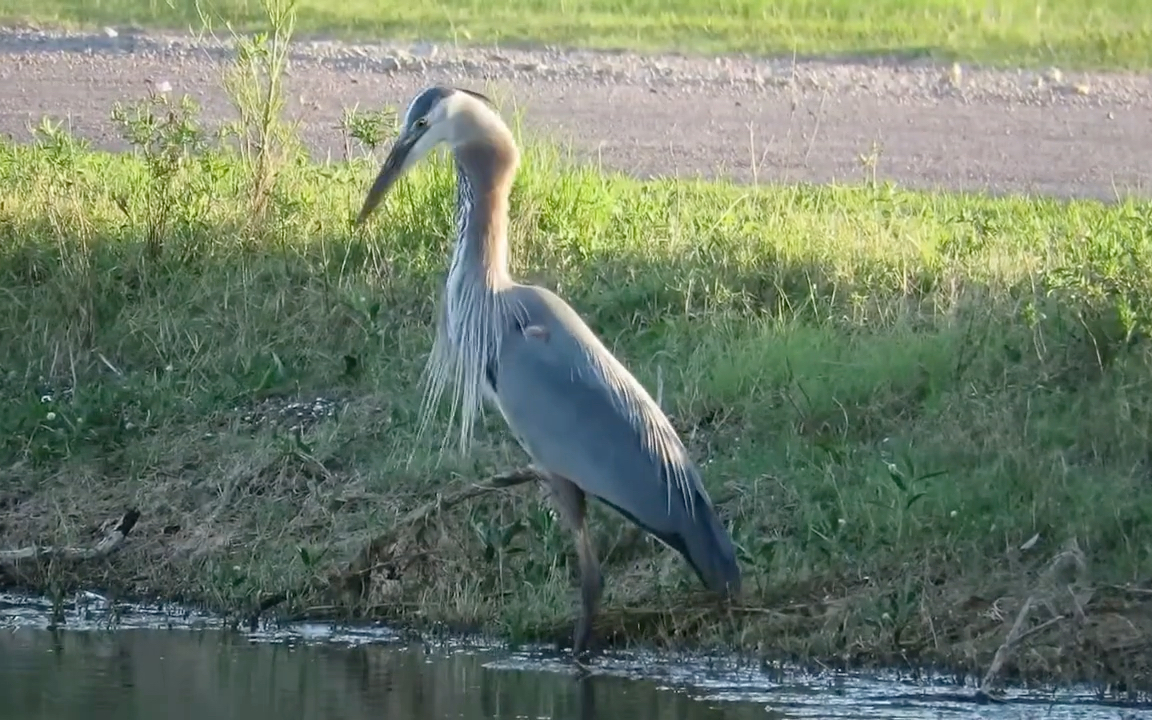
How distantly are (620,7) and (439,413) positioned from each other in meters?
10.8

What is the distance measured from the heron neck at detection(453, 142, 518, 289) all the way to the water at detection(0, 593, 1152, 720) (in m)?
1.25

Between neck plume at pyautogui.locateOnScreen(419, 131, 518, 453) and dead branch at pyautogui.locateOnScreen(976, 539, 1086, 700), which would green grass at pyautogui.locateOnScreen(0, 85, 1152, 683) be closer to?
dead branch at pyautogui.locateOnScreen(976, 539, 1086, 700)

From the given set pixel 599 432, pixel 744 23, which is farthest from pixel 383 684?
pixel 744 23

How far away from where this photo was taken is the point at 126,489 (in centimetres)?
797

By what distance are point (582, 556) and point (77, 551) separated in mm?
1873

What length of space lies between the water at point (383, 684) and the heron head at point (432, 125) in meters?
1.55

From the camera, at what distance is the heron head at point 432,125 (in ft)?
23.5

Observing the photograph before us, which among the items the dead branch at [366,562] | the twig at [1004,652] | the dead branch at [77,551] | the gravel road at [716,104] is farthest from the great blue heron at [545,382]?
the gravel road at [716,104]

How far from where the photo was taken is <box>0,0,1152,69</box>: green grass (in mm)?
16312

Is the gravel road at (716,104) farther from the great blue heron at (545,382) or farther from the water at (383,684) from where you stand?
the water at (383,684)

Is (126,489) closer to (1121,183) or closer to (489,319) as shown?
(489,319)

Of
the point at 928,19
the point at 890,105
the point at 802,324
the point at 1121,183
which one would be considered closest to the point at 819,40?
the point at 928,19

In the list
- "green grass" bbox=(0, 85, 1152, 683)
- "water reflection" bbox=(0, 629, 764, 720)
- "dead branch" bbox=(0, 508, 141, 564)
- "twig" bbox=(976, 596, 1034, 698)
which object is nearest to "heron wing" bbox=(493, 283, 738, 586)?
"green grass" bbox=(0, 85, 1152, 683)

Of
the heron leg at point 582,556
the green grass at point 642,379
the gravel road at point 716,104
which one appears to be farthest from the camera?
the gravel road at point 716,104
